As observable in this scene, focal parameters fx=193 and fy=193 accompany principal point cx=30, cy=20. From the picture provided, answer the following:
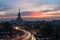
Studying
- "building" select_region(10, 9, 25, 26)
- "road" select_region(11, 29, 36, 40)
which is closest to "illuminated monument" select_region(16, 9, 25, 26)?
"building" select_region(10, 9, 25, 26)

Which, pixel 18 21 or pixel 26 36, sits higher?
pixel 18 21

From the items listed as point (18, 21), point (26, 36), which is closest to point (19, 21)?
point (18, 21)

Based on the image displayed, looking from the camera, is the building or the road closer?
the road

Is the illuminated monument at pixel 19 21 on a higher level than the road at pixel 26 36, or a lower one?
higher

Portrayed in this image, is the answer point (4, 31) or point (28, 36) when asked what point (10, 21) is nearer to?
Result: point (4, 31)

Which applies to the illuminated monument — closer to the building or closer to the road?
the building

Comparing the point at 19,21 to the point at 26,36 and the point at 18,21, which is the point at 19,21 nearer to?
the point at 18,21

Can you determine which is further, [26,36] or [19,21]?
[19,21]

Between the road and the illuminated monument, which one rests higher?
the illuminated monument

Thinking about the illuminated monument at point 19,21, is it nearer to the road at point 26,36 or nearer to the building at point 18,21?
the building at point 18,21

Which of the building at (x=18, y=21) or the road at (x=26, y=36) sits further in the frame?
the building at (x=18, y=21)

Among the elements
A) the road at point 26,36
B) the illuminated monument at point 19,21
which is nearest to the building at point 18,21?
the illuminated monument at point 19,21
